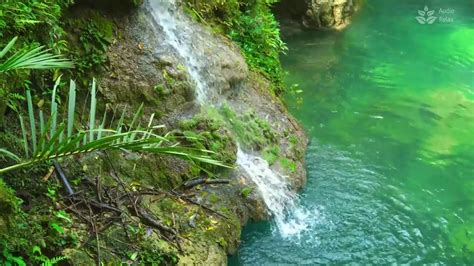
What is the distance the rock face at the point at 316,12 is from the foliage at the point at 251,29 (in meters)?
4.45

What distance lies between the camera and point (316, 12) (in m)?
13.1

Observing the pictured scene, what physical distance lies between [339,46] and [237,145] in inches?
269

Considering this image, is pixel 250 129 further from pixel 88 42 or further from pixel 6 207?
pixel 6 207

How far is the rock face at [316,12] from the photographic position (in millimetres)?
13055

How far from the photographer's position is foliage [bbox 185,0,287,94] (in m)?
8.01

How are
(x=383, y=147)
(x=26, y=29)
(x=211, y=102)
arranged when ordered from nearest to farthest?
(x=26, y=29)
(x=211, y=102)
(x=383, y=147)

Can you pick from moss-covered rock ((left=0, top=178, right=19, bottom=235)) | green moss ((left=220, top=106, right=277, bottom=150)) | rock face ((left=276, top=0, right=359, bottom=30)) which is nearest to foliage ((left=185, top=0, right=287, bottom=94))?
green moss ((left=220, top=106, right=277, bottom=150))

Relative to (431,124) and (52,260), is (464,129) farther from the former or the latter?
(52,260)

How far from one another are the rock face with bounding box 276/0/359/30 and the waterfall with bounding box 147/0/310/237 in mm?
6622

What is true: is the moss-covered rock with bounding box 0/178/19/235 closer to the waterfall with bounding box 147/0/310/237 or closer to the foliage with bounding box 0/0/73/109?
the foliage with bounding box 0/0/73/109

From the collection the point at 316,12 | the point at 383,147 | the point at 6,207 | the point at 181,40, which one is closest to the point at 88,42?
the point at 181,40

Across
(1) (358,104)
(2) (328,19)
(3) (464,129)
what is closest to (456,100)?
(3) (464,129)

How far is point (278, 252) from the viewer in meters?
5.67

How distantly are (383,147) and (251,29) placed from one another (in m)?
2.86
